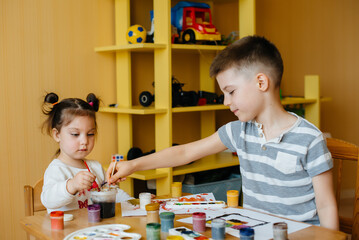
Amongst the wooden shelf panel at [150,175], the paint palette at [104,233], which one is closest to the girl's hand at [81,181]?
the paint palette at [104,233]

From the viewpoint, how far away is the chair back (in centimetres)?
172

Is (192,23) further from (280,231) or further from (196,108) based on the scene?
(280,231)

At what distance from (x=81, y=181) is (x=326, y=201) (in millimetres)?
779

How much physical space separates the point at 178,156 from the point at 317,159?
0.52 meters

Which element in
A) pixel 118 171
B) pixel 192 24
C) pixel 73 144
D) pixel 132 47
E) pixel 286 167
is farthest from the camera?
pixel 192 24

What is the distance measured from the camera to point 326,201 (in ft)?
4.46

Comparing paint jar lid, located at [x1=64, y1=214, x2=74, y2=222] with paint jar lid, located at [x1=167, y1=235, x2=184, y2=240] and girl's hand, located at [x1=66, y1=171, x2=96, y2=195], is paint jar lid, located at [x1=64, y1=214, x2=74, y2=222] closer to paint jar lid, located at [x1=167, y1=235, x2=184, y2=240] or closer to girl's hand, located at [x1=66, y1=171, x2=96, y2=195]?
girl's hand, located at [x1=66, y1=171, x2=96, y2=195]

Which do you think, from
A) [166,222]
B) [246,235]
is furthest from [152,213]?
[246,235]

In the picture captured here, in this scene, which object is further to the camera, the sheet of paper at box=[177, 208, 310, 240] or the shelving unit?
the shelving unit

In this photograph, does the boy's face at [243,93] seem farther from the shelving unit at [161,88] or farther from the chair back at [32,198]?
the shelving unit at [161,88]

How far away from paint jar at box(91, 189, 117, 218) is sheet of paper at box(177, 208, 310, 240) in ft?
0.72

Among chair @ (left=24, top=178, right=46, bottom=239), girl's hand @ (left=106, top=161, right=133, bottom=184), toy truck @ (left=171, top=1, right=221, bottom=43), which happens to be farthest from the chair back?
toy truck @ (left=171, top=1, right=221, bottom=43)

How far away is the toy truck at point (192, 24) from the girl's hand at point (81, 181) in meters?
1.30

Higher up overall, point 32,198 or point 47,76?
point 47,76
